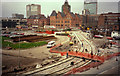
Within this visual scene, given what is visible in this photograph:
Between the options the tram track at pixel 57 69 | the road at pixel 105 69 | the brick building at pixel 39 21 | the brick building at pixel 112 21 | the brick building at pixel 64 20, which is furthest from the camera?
the brick building at pixel 39 21

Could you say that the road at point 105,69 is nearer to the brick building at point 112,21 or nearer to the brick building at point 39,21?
the brick building at point 112,21

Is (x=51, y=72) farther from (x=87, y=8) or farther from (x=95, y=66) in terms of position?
(x=87, y=8)

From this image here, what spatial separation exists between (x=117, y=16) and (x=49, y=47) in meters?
57.7

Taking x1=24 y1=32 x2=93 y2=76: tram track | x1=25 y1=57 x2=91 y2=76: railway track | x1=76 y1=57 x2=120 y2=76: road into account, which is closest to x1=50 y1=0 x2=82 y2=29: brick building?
x1=24 y1=32 x2=93 y2=76: tram track

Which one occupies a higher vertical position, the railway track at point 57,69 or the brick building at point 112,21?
the brick building at point 112,21

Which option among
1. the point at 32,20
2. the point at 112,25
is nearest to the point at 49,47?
the point at 112,25

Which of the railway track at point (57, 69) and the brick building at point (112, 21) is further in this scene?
the brick building at point (112, 21)

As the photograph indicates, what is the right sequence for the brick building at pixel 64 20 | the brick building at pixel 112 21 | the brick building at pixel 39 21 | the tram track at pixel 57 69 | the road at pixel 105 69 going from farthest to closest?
1. the brick building at pixel 39 21
2. the brick building at pixel 64 20
3. the brick building at pixel 112 21
4. the road at pixel 105 69
5. the tram track at pixel 57 69

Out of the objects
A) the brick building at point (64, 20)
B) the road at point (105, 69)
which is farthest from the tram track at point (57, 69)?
the brick building at point (64, 20)

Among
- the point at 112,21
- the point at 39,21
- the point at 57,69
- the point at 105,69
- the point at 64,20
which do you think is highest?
the point at 39,21

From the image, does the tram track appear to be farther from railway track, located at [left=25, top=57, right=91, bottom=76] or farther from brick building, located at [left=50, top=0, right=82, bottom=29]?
brick building, located at [left=50, top=0, right=82, bottom=29]

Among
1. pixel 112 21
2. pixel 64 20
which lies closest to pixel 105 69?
pixel 112 21

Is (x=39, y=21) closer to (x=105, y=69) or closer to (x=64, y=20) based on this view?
(x=64, y=20)

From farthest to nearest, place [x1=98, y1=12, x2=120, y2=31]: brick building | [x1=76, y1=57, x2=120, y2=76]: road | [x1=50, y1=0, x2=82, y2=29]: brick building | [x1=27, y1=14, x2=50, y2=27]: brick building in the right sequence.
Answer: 1. [x1=27, y1=14, x2=50, y2=27]: brick building
2. [x1=50, y1=0, x2=82, y2=29]: brick building
3. [x1=98, y1=12, x2=120, y2=31]: brick building
4. [x1=76, y1=57, x2=120, y2=76]: road
